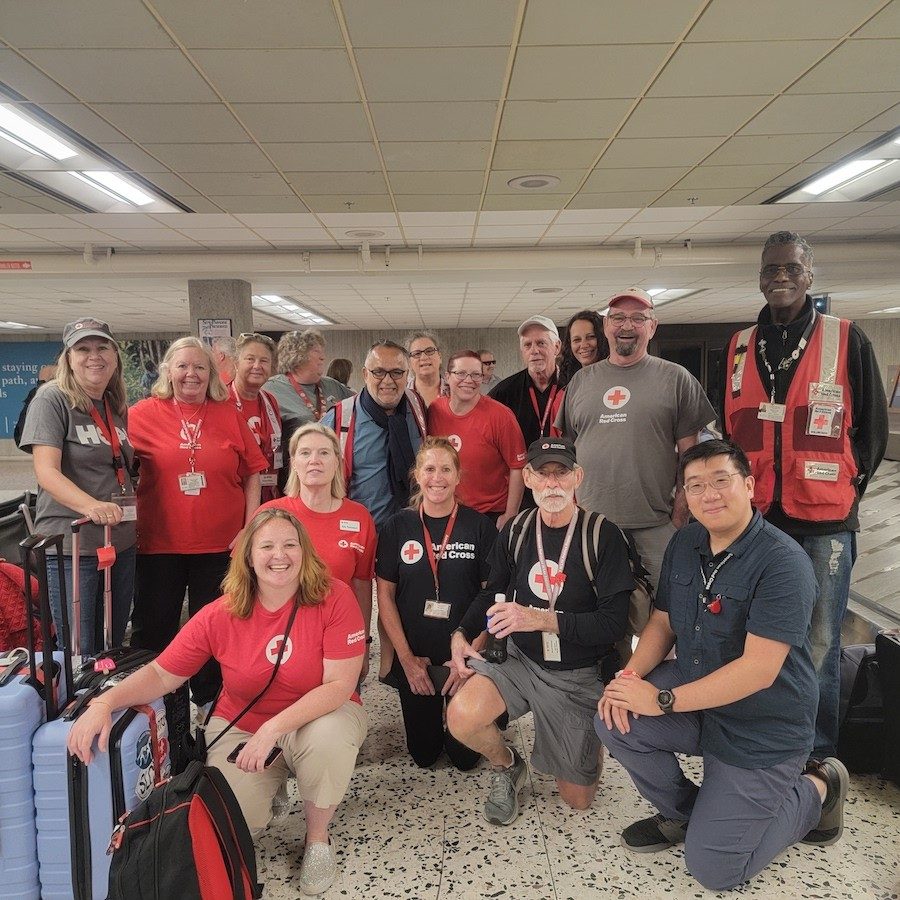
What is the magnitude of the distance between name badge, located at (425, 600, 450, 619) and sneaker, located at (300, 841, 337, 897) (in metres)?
0.82

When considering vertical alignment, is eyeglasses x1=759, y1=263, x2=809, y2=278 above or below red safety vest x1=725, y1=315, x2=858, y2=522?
above

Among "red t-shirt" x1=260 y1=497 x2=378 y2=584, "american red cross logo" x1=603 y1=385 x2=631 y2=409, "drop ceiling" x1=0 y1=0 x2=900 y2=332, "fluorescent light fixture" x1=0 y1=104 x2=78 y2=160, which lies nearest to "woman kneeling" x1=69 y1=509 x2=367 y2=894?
"red t-shirt" x1=260 y1=497 x2=378 y2=584

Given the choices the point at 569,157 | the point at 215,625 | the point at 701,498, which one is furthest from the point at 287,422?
the point at 569,157

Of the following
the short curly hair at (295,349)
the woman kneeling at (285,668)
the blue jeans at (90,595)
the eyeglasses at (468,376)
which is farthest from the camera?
the short curly hair at (295,349)

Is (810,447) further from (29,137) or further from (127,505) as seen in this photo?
(29,137)

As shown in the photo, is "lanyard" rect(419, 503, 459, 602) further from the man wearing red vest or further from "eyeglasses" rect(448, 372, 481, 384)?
the man wearing red vest

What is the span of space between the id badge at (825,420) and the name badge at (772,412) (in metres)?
0.09

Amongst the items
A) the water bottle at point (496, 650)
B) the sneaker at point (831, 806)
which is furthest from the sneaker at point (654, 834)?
the water bottle at point (496, 650)

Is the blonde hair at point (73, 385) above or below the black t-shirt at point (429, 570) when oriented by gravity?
above

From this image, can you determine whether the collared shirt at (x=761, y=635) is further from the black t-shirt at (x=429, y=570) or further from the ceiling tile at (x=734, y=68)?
Result: the ceiling tile at (x=734, y=68)

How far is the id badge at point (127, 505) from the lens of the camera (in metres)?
2.34

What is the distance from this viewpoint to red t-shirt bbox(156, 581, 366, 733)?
192cm

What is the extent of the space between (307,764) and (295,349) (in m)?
2.43

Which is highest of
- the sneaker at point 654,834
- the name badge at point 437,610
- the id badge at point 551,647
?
the name badge at point 437,610
